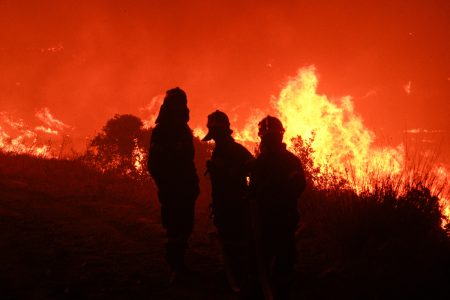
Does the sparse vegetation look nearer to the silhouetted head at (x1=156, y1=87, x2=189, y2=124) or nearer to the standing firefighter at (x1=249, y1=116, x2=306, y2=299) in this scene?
the standing firefighter at (x1=249, y1=116, x2=306, y2=299)

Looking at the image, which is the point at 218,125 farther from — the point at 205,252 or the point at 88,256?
the point at 88,256

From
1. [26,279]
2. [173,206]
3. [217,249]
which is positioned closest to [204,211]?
[217,249]

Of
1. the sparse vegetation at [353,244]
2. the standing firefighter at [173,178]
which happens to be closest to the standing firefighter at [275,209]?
the sparse vegetation at [353,244]

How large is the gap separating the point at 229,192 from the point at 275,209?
102 centimetres

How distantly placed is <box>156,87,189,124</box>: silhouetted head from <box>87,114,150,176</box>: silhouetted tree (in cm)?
1444

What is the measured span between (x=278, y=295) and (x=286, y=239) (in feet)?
1.97

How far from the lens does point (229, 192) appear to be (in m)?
4.98

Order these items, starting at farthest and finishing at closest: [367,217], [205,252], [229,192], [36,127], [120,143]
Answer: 1. [36,127]
2. [120,143]
3. [205,252]
4. [367,217]
5. [229,192]

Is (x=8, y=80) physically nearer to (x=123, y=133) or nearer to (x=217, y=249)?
(x=123, y=133)

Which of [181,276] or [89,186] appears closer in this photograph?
[181,276]

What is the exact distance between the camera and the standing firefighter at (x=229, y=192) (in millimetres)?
4965

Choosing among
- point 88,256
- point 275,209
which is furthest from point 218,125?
point 88,256

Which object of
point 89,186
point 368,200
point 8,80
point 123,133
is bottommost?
point 368,200

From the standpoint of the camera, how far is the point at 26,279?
4578 millimetres
